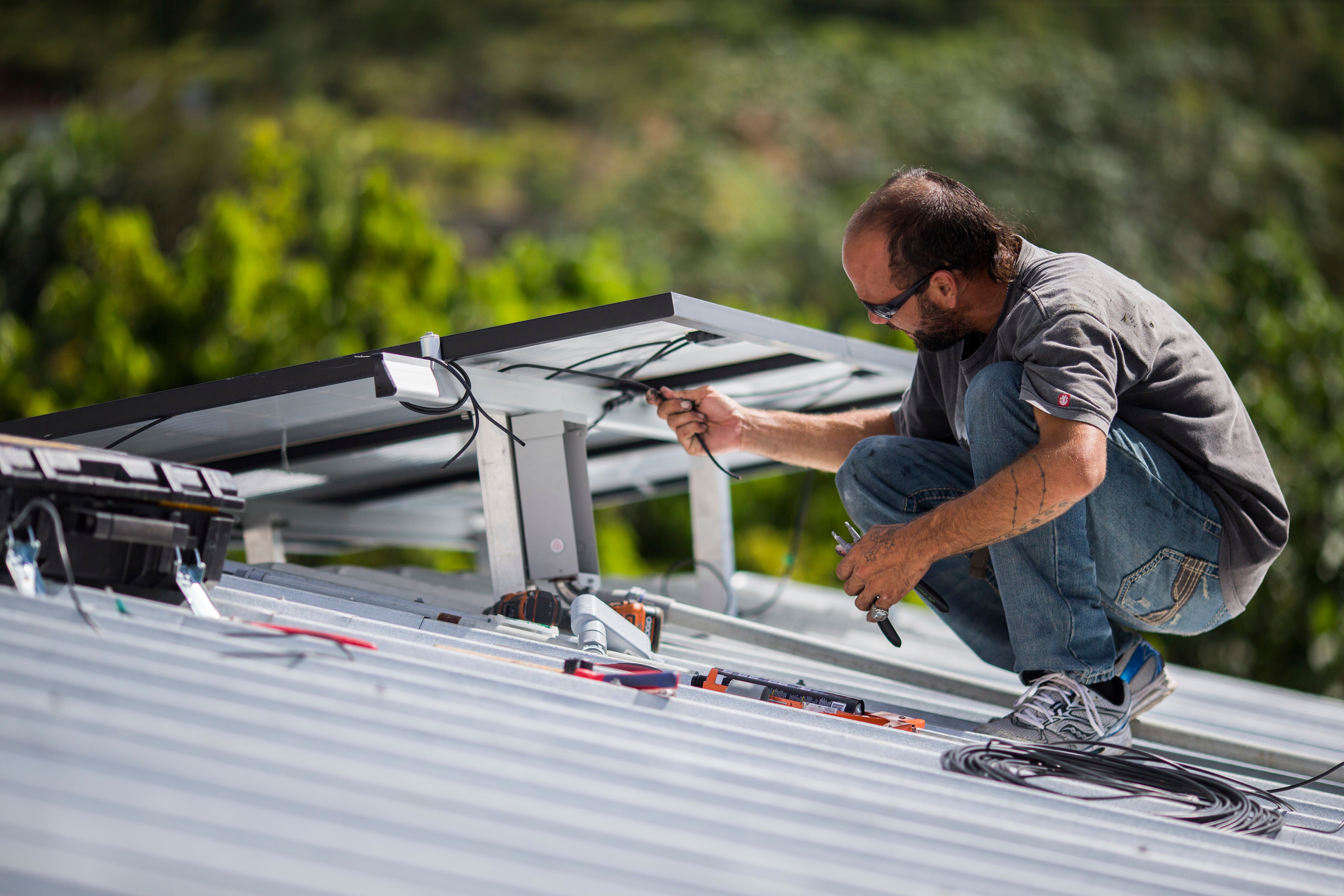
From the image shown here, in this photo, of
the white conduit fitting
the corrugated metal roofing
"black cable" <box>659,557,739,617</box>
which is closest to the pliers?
the corrugated metal roofing

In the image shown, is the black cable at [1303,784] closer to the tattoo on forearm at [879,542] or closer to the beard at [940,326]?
the tattoo on forearm at [879,542]

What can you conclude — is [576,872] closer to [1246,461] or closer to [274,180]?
[1246,461]

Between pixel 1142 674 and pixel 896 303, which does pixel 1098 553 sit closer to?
pixel 1142 674

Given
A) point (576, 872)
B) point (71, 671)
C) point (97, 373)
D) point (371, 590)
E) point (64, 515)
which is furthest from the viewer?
point (97, 373)

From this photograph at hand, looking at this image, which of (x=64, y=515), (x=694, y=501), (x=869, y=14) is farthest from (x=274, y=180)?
(x=869, y=14)

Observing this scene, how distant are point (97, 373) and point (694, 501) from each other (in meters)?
8.28

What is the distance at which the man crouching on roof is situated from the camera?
6.99ft

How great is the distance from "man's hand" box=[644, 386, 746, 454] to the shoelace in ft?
3.56

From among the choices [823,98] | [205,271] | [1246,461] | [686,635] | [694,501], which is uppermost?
[823,98]

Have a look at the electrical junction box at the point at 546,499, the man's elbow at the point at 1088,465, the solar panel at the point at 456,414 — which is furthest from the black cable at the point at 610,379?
the man's elbow at the point at 1088,465

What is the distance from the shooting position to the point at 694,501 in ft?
12.2

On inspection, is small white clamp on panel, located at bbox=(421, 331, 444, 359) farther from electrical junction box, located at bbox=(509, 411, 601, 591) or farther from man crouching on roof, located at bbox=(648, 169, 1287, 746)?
man crouching on roof, located at bbox=(648, 169, 1287, 746)

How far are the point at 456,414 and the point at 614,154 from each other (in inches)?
1043

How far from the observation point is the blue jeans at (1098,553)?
88.1 inches
